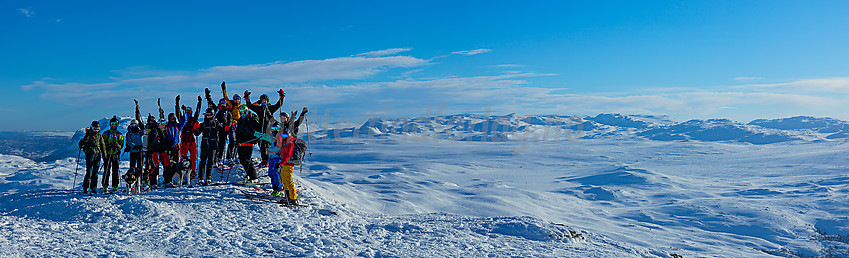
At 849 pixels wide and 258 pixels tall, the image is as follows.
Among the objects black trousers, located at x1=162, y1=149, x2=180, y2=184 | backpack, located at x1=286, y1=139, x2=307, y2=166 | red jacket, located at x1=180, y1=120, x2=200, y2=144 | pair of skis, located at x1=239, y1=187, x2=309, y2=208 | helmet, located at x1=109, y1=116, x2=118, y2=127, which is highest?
helmet, located at x1=109, y1=116, x2=118, y2=127

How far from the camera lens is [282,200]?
33.0 feet

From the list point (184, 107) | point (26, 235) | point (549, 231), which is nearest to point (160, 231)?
point (26, 235)

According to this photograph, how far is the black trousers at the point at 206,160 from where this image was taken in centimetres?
1142

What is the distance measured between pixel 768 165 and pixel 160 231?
111002mm

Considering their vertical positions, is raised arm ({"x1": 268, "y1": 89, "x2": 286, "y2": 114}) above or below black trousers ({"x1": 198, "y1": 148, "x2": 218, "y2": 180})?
above

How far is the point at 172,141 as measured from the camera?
11133 mm

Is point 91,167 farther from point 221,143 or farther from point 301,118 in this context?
point 301,118

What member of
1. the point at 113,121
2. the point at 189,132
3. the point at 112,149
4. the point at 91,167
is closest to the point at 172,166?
the point at 189,132

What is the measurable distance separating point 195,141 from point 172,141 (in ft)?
2.04

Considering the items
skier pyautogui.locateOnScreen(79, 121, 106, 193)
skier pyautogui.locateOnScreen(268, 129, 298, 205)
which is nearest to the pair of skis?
skier pyautogui.locateOnScreen(268, 129, 298, 205)

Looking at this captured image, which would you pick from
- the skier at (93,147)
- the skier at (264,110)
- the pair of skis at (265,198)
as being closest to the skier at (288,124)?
the skier at (264,110)

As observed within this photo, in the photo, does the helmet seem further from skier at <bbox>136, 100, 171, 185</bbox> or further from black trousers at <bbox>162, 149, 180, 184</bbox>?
black trousers at <bbox>162, 149, 180, 184</bbox>

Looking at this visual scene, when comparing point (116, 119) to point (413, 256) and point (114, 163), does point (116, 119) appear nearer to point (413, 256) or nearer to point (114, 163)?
point (114, 163)

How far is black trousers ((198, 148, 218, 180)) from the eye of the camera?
1142 centimetres
